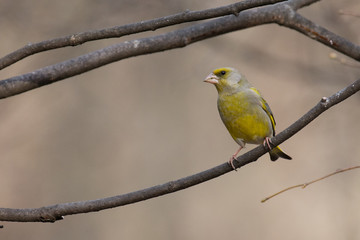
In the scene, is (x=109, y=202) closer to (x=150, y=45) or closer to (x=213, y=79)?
(x=150, y=45)

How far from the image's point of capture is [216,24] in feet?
8.51

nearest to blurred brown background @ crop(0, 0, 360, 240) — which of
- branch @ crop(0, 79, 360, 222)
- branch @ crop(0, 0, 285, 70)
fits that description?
branch @ crop(0, 79, 360, 222)

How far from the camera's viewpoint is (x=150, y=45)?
8.29 feet

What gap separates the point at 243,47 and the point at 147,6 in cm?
165

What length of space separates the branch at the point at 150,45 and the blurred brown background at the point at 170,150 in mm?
3943

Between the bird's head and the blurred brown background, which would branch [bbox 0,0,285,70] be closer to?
the bird's head

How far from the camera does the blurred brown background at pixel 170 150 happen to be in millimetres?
7078

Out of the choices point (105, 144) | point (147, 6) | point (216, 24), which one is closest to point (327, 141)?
point (105, 144)

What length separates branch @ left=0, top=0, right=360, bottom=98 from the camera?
2.42 meters

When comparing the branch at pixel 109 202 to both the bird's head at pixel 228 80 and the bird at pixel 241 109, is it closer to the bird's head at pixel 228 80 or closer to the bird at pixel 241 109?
the bird at pixel 241 109

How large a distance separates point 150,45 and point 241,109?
212cm

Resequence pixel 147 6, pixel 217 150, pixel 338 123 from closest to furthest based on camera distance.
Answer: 1. pixel 147 6
2. pixel 338 123
3. pixel 217 150

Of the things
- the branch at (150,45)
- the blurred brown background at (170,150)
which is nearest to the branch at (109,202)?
the branch at (150,45)

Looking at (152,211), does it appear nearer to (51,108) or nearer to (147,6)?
(51,108)
